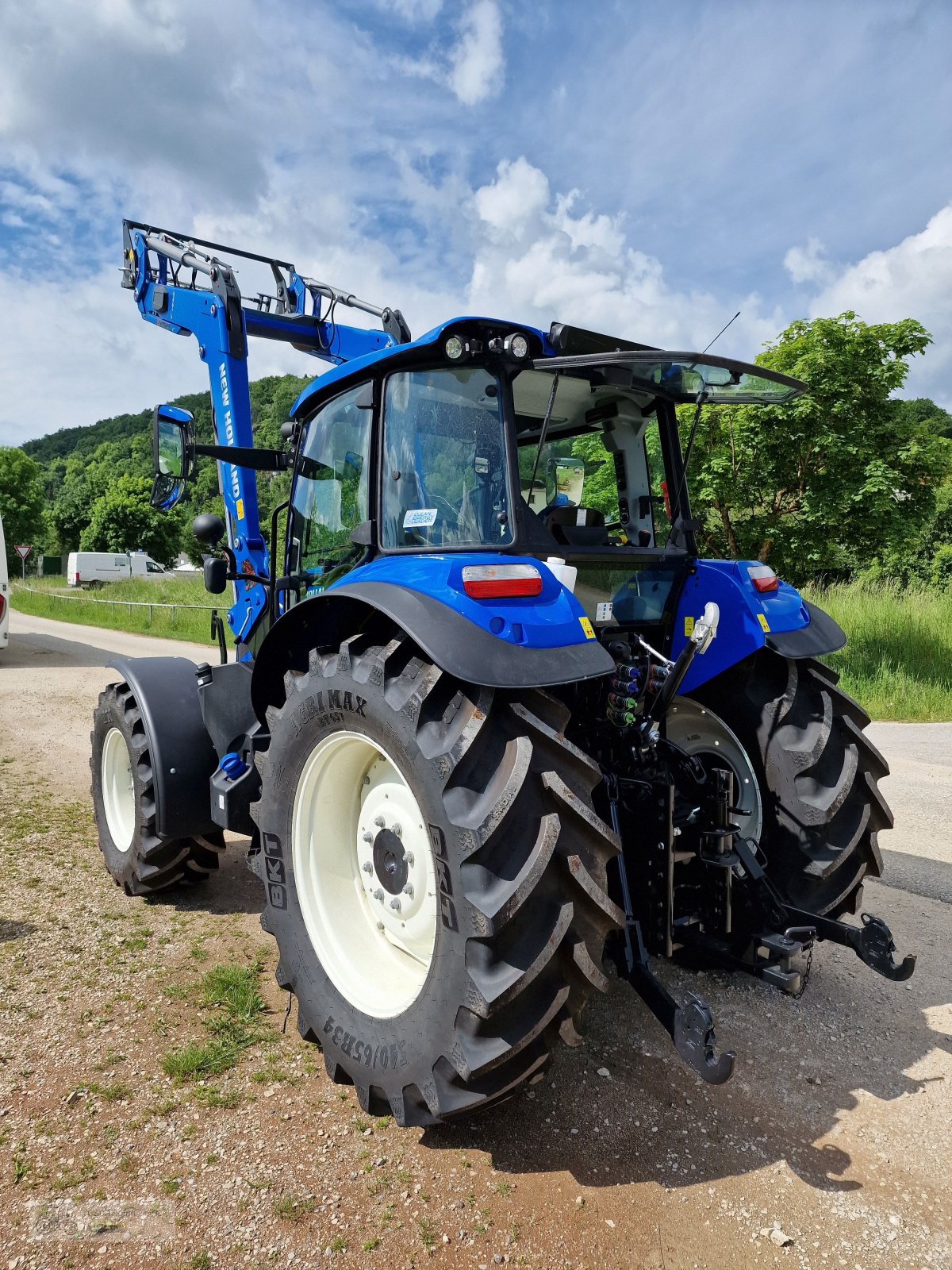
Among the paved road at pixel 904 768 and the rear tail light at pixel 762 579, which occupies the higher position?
the rear tail light at pixel 762 579

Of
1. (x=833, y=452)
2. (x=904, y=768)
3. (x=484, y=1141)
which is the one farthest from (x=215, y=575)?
(x=833, y=452)

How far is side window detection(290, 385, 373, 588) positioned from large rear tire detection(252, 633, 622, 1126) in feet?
2.73

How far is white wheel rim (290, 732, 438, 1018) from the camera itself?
8.60 feet

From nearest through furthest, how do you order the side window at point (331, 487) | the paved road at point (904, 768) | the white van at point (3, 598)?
the side window at point (331, 487) → the paved road at point (904, 768) → the white van at point (3, 598)

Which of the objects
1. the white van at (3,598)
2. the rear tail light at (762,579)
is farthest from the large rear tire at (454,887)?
the white van at (3,598)

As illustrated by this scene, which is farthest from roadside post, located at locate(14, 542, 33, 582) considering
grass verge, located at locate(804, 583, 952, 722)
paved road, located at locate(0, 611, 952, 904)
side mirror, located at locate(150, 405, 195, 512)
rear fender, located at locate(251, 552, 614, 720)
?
rear fender, located at locate(251, 552, 614, 720)

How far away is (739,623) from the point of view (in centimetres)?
335

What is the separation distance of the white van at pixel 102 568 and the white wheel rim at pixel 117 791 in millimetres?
33814

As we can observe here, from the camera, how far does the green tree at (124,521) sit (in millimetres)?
49375

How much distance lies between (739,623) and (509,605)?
1376mm

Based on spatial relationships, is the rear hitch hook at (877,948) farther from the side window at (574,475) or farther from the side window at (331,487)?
the side window at (331,487)

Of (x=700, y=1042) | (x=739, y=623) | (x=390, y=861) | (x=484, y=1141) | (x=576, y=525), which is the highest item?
(x=576, y=525)

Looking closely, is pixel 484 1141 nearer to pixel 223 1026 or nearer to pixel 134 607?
pixel 223 1026

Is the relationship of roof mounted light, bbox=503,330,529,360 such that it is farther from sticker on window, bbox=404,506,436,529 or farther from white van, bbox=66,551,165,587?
white van, bbox=66,551,165,587
